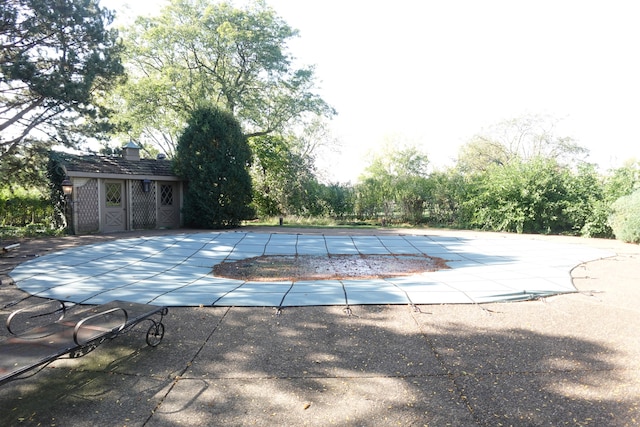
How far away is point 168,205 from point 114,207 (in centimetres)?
228

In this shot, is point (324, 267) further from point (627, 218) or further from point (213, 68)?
point (213, 68)

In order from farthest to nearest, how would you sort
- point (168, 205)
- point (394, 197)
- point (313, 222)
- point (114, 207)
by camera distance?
1. point (313, 222)
2. point (394, 197)
3. point (168, 205)
4. point (114, 207)

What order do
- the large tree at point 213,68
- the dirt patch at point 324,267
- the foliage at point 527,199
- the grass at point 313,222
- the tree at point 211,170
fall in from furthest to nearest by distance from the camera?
1. the large tree at point 213,68
2. the grass at point 313,222
3. the tree at point 211,170
4. the foliage at point 527,199
5. the dirt patch at point 324,267

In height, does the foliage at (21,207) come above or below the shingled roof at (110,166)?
below

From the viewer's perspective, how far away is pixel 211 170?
15586mm

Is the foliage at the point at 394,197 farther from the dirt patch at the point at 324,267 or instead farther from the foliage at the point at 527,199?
the dirt patch at the point at 324,267

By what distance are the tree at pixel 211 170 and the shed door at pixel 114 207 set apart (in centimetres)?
231

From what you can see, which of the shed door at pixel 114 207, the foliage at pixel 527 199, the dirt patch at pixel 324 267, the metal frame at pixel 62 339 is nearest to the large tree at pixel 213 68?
the shed door at pixel 114 207

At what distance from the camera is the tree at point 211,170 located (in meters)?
15.6

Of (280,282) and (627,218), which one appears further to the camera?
(627,218)

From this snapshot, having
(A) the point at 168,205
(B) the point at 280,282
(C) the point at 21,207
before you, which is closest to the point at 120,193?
(A) the point at 168,205

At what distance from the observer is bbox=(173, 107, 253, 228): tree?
51.1 feet

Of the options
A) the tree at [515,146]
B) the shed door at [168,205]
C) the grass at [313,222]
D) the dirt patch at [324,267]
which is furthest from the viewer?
the tree at [515,146]

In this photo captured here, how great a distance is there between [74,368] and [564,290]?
630cm
